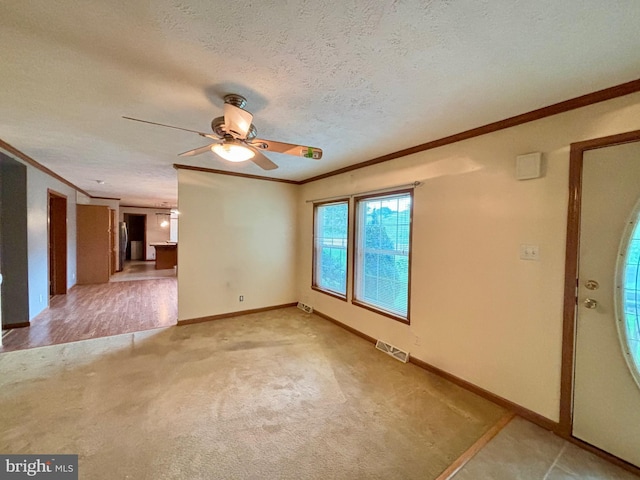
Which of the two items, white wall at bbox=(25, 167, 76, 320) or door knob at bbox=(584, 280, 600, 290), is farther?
white wall at bbox=(25, 167, 76, 320)

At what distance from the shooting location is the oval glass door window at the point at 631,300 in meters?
1.63

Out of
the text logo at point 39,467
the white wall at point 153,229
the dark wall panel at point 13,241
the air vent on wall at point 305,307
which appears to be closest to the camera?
the text logo at point 39,467

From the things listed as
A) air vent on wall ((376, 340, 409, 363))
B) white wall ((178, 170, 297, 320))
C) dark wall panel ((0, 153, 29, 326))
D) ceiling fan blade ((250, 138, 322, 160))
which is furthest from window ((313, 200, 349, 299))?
dark wall panel ((0, 153, 29, 326))

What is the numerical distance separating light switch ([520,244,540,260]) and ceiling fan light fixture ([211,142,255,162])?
2.20 m

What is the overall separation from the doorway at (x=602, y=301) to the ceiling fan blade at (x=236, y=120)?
7.29 ft

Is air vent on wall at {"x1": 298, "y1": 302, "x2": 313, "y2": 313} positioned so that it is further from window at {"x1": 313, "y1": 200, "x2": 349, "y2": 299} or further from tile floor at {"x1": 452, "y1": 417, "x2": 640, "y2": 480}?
tile floor at {"x1": 452, "y1": 417, "x2": 640, "y2": 480}

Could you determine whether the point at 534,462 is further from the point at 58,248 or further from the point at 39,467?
the point at 58,248

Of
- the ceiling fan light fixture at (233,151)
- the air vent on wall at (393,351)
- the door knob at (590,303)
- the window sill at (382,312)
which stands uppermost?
the ceiling fan light fixture at (233,151)

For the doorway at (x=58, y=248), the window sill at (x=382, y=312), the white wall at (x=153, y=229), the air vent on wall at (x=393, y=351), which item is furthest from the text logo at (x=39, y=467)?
the white wall at (x=153, y=229)

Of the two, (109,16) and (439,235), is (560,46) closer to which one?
(439,235)

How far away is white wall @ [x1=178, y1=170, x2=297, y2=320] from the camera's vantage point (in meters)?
3.95

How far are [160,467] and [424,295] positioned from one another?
248 centimetres

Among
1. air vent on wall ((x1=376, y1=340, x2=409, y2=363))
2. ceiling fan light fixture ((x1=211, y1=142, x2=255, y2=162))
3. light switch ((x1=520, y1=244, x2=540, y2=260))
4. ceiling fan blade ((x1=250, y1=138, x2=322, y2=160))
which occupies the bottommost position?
air vent on wall ((x1=376, y1=340, x2=409, y2=363))

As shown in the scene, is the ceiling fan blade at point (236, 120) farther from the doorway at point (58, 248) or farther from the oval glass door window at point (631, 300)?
the doorway at point (58, 248)
